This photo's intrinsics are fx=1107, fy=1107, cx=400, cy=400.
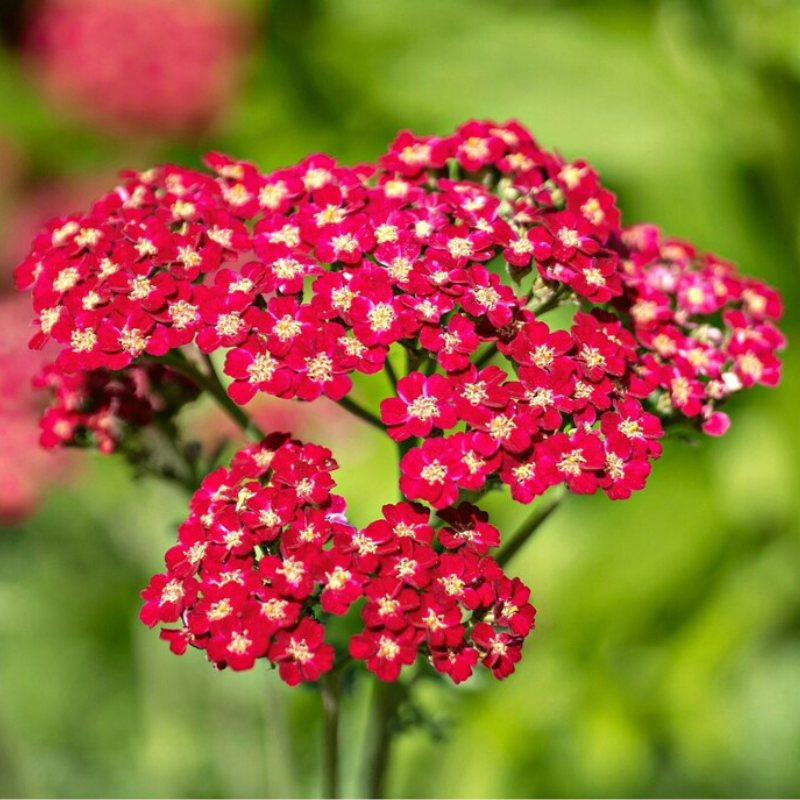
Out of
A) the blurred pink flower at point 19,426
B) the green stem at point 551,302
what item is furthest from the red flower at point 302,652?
the blurred pink flower at point 19,426

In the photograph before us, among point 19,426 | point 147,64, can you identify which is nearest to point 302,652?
point 19,426

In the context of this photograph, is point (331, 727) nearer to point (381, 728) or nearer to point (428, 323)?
point (381, 728)

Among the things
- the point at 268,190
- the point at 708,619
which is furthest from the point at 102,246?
the point at 708,619

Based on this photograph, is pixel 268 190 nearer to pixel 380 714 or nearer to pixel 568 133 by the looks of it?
Answer: pixel 380 714

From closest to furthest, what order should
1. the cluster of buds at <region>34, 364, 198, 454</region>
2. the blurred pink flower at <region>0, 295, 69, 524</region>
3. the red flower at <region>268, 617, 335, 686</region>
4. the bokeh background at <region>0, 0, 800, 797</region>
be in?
1. the red flower at <region>268, 617, 335, 686</region>
2. the cluster of buds at <region>34, 364, 198, 454</region>
3. the blurred pink flower at <region>0, 295, 69, 524</region>
4. the bokeh background at <region>0, 0, 800, 797</region>


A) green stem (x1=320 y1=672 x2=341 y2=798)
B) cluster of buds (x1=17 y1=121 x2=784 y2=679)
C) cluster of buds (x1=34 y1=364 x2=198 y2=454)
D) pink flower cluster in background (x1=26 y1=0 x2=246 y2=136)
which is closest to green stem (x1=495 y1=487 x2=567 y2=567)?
cluster of buds (x1=17 y1=121 x2=784 y2=679)

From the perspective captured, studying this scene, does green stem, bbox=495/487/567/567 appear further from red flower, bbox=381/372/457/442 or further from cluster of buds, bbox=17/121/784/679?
red flower, bbox=381/372/457/442
